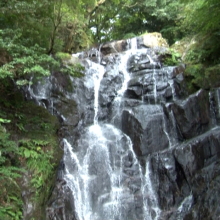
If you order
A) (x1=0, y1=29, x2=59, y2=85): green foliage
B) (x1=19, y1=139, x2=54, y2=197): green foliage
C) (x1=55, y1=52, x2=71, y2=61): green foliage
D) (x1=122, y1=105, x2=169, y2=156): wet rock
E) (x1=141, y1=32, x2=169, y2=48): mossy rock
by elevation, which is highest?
(x1=141, y1=32, x2=169, y2=48): mossy rock

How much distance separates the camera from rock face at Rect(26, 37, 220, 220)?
7.51 metres

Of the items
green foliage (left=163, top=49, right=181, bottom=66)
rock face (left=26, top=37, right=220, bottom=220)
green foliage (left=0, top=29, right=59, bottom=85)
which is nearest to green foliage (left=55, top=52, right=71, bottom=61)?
rock face (left=26, top=37, right=220, bottom=220)

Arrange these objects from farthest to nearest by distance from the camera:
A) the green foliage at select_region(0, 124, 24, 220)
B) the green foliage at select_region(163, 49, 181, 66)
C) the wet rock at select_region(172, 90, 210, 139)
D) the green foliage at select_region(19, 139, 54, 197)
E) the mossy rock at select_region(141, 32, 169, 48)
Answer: the mossy rock at select_region(141, 32, 169, 48) → the green foliage at select_region(163, 49, 181, 66) → the wet rock at select_region(172, 90, 210, 139) → the green foliage at select_region(19, 139, 54, 197) → the green foliage at select_region(0, 124, 24, 220)

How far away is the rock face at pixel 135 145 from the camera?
7.51 metres

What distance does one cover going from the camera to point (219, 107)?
31.1 feet

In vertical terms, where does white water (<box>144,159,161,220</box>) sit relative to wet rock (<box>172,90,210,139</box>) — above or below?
below

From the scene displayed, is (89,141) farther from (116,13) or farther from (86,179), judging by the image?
(116,13)

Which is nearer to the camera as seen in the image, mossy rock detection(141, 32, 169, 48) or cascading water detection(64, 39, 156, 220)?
cascading water detection(64, 39, 156, 220)

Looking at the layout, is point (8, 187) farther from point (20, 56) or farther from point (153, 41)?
point (153, 41)

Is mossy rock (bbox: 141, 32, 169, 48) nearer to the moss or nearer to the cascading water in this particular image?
the cascading water

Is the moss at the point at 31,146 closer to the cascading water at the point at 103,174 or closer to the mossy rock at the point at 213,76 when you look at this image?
the cascading water at the point at 103,174

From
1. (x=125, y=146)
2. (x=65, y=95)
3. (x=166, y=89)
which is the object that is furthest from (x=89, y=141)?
(x=166, y=89)

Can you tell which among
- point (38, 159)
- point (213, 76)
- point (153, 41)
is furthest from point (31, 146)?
point (153, 41)

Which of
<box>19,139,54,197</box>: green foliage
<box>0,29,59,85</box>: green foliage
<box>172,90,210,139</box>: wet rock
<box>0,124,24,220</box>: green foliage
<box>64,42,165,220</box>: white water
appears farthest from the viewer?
<box>172,90,210,139</box>: wet rock
